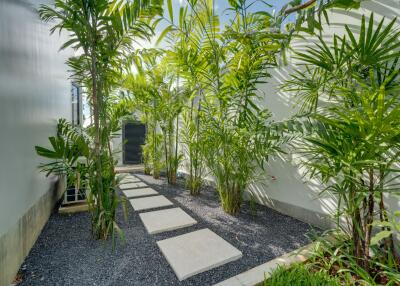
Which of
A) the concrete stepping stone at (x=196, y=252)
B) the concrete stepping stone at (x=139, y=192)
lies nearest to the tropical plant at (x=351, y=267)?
the concrete stepping stone at (x=196, y=252)

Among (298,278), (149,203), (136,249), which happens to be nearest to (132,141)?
(149,203)

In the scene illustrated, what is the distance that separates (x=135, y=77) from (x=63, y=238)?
3146mm

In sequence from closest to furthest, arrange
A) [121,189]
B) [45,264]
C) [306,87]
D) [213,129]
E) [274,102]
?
[45,264] → [306,87] → [213,129] → [274,102] → [121,189]

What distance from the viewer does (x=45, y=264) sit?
1.42 m

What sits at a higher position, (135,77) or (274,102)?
(135,77)

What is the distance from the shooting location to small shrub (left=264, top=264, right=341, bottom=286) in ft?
3.77

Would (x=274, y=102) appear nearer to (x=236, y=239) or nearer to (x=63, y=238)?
(x=236, y=239)

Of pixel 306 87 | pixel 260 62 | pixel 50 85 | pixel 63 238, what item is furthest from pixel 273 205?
pixel 50 85

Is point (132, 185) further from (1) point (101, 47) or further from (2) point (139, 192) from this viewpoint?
(1) point (101, 47)

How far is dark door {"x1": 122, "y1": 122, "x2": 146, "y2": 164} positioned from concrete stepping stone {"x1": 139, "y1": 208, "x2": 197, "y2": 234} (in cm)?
472

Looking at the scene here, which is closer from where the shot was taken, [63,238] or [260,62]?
[63,238]

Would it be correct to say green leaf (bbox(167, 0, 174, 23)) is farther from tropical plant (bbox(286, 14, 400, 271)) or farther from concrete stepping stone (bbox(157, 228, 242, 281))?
concrete stepping stone (bbox(157, 228, 242, 281))

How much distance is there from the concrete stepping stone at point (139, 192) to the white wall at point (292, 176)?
1.78 metres

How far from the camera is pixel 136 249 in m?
1.62
